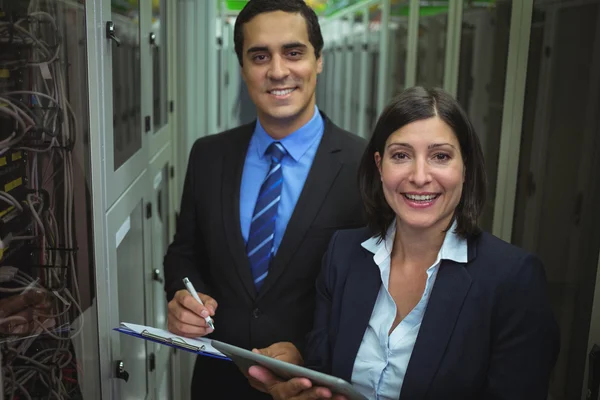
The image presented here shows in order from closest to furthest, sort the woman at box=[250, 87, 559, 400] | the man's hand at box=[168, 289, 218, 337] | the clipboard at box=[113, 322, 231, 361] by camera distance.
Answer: the woman at box=[250, 87, 559, 400] → the clipboard at box=[113, 322, 231, 361] → the man's hand at box=[168, 289, 218, 337]

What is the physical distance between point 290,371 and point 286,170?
0.68 m

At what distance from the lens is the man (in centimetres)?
172

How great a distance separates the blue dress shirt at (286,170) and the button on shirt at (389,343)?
428mm

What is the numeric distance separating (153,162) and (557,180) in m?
1.60

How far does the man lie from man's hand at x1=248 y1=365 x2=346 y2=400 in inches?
8.9

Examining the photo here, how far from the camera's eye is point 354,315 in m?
1.47

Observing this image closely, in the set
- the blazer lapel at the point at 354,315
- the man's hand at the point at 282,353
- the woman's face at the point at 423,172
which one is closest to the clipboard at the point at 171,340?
the man's hand at the point at 282,353

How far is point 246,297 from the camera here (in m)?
1.74

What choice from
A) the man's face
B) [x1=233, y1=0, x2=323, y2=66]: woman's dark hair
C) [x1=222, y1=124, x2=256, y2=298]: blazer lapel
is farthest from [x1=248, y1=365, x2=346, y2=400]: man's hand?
[x1=233, y1=0, x2=323, y2=66]: woman's dark hair

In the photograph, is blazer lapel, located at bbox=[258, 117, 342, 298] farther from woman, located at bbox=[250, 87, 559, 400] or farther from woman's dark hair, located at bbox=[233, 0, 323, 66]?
woman's dark hair, located at bbox=[233, 0, 323, 66]

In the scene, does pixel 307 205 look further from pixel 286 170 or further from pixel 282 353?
pixel 282 353

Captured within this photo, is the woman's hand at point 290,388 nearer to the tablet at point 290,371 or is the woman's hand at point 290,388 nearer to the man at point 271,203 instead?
the tablet at point 290,371

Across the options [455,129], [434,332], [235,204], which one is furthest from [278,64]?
[434,332]

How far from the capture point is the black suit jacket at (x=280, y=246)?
1727 millimetres
